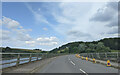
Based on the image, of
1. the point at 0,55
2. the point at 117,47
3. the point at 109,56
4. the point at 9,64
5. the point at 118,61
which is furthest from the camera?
the point at 117,47

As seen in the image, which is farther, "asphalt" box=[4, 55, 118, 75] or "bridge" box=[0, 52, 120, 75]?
"asphalt" box=[4, 55, 118, 75]

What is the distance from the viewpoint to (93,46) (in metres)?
119

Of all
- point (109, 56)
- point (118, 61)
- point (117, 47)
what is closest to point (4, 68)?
point (118, 61)

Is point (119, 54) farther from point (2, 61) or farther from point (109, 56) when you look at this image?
point (2, 61)

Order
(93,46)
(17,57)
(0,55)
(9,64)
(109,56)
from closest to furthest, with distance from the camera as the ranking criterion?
(0,55)
(9,64)
(17,57)
(109,56)
(93,46)

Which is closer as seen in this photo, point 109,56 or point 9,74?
point 9,74

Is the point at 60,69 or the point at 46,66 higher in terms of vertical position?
the point at 60,69

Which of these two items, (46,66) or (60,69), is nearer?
(60,69)

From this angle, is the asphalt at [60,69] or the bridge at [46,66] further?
the asphalt at [60,69]

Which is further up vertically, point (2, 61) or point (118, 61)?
point (2, 61)

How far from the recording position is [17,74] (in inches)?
301

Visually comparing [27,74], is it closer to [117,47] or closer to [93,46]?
[93,46]

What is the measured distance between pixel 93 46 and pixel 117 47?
35.7 metres

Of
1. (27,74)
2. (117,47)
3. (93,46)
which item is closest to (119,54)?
(27,74)
